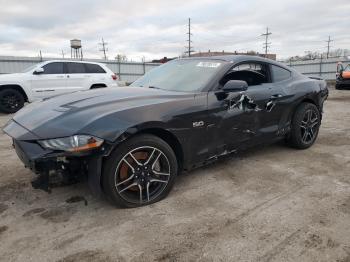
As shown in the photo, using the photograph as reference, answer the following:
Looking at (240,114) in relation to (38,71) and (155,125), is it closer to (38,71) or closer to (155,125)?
(155,125)

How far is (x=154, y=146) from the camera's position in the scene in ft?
9.42

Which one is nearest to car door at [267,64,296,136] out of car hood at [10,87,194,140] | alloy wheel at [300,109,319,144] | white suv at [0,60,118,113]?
alloy wheel at [300,109,319,144]

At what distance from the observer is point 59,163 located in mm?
2504

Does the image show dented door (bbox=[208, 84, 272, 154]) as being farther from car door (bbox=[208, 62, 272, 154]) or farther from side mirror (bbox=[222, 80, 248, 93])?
side mirror (bbox=[222, 80, 248, 93])

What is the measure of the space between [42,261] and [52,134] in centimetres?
97

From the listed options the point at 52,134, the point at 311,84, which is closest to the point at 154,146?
the point at 52,134

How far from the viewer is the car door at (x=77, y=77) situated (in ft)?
32.9

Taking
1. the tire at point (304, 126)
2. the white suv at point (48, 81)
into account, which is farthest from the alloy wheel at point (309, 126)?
the white suv at point (48, 81)

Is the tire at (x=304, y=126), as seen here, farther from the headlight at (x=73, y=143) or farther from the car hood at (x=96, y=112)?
the headlight at (x=73, y=143)

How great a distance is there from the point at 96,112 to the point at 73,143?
385 mm

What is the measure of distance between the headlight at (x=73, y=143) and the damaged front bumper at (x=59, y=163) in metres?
0.03

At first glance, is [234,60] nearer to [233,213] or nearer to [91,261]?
[233,213]

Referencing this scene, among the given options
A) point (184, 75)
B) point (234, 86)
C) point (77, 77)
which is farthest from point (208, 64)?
point (77, 77)

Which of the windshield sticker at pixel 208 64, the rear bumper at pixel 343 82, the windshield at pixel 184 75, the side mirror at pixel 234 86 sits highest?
the windshield sticker at pixel 208 64
